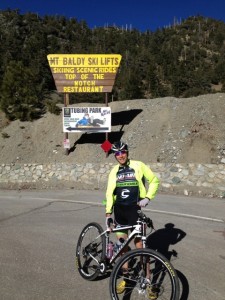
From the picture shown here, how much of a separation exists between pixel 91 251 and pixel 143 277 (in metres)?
1.30

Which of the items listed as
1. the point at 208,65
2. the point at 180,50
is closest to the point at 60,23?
the point at 180,50

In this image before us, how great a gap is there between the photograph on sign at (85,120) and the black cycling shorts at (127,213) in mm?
20297

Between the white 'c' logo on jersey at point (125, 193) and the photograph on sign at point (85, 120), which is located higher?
the photograph on sign at point (85, 120)

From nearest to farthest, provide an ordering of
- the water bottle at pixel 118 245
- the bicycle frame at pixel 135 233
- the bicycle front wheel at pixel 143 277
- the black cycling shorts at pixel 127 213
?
the bicycle front wheel at pixel 143 277
the bicycle frame at pixel 135 233
the water bottle at pixel 118 245
the black cycling shorts at pixel 127 213

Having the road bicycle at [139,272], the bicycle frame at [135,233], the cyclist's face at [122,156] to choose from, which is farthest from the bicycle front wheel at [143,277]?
the cyclist's face at [122,156]

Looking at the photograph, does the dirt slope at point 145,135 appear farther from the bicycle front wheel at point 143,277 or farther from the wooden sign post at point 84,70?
the bicycle front wheel at point 143,277

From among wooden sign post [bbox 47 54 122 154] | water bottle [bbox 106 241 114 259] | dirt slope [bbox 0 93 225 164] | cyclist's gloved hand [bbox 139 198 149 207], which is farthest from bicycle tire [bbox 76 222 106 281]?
wooden sign post [bbox 47 54 122 154]

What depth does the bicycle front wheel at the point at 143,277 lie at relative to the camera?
438 cm

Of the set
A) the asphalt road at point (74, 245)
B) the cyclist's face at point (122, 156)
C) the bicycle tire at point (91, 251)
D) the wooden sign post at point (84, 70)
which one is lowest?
the asphalt road at point (74, 245)

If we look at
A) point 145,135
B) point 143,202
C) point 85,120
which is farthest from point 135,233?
point 145,135

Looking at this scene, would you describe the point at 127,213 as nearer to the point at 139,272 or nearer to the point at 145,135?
the point at 139,272

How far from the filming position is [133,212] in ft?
17.4

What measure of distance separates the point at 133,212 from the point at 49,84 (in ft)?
177

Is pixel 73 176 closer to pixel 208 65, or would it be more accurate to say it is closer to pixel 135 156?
pixel 135 156
